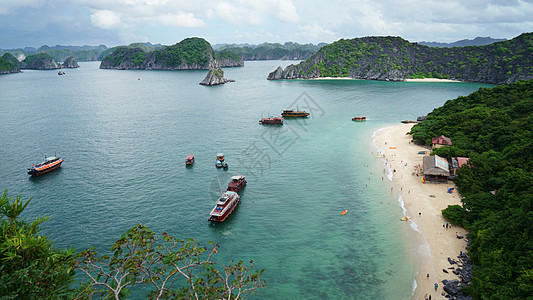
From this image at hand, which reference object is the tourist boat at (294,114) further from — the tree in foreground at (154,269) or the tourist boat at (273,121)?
the tree in foreground at (154,269)

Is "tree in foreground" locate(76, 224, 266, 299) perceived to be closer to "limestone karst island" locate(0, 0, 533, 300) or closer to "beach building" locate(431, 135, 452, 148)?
"limestone karst island" locate(0, 0, 533, 300)

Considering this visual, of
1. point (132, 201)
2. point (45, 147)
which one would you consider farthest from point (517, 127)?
point (45, 147)

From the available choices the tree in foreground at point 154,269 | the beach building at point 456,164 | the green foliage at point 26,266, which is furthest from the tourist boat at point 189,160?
the beach building at point 456,164

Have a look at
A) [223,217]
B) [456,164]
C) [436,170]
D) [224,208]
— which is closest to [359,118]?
[456,164]

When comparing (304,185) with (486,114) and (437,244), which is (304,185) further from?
(486,114)

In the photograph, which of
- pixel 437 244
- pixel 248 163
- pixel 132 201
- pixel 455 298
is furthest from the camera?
pixel 248 163

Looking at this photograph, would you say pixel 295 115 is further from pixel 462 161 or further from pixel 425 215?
pixel 425 215

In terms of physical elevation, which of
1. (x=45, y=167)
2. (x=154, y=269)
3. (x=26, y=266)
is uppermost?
(x=26, y=266)
